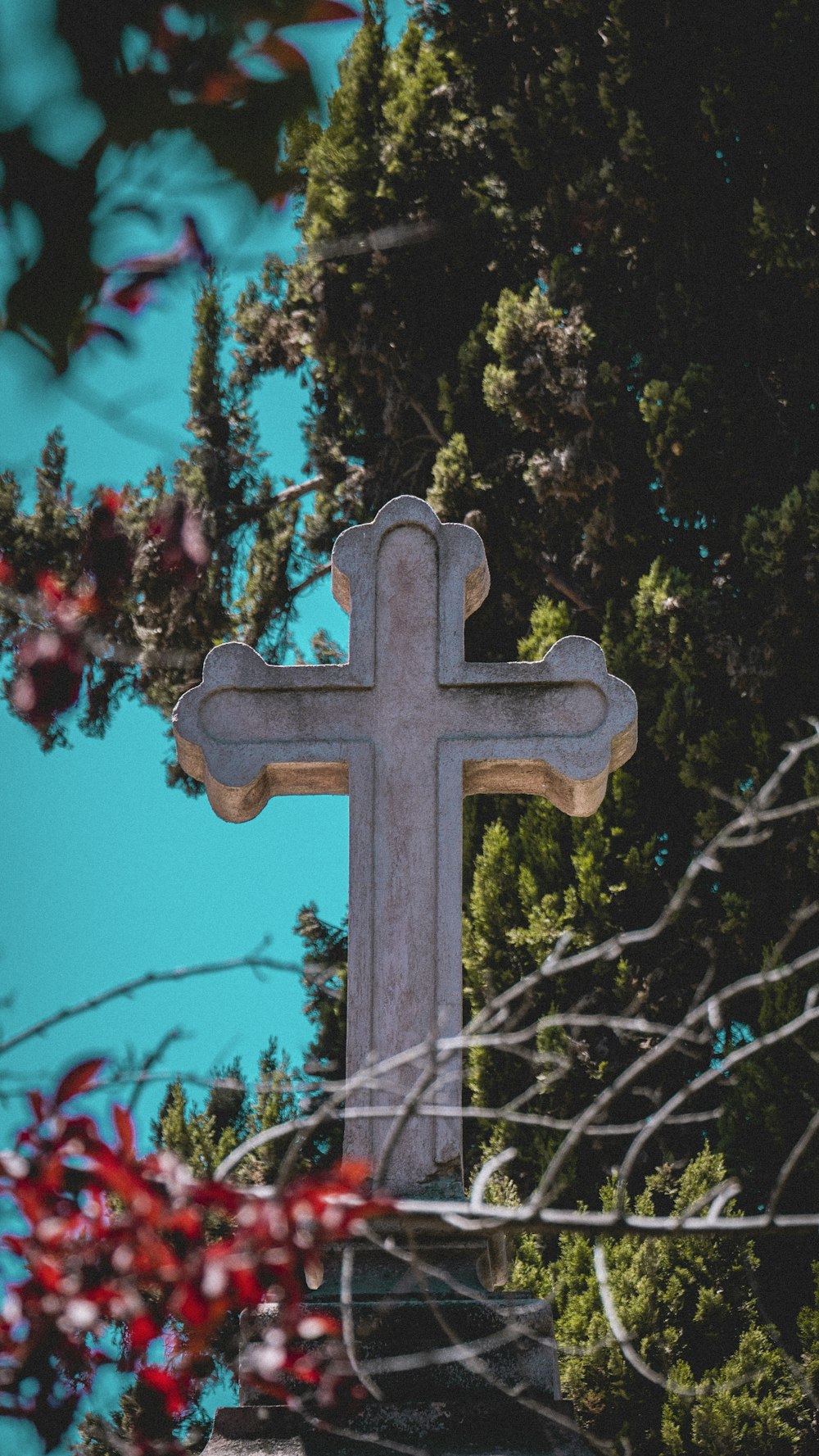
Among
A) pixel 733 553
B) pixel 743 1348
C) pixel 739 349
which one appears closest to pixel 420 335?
pixel 739 349

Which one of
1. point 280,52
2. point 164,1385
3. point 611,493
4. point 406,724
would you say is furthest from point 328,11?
point 611,493

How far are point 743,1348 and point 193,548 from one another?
14.9ft

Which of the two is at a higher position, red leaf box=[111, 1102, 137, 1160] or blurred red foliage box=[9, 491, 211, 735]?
blurred red foliage box=[9, 491, 211, 735]

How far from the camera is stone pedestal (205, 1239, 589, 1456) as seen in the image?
3012 mm

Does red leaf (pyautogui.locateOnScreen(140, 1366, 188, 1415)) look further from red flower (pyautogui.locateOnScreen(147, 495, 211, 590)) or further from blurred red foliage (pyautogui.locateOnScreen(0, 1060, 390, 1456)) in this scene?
red flower (pyautogui.locateOnScreen(147, 495, 211, 590))

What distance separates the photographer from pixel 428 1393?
3121 mm

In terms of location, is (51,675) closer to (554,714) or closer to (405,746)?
(405,746)

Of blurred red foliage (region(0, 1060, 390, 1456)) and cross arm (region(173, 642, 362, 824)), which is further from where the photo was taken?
cross arm (region(173, 642, 362, 824))

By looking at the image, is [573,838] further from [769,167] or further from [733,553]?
[769,167]

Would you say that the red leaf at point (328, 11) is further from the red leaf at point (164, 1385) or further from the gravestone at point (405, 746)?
the gravestone at point (405, 746)

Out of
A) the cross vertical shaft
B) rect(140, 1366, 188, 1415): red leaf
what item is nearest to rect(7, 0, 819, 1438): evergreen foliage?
the cross vertical shaft

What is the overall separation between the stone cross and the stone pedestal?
2.80 ft

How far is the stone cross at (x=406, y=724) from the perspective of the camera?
3.91 metres

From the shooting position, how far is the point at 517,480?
865 centimetres
